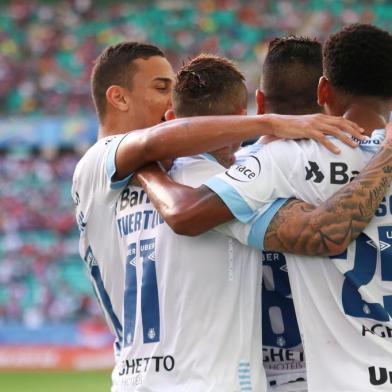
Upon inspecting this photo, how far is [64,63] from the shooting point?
2705 cm

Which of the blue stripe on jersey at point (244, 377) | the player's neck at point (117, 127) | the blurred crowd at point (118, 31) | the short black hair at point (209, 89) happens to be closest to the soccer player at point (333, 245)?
the blue stripe on jersey at point (244, 377)

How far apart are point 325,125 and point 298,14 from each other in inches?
925

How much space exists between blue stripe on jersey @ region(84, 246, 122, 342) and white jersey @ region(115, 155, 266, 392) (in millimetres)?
412

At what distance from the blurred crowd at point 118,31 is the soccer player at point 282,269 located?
20.4 m

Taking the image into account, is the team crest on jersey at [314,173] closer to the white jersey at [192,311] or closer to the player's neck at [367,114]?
the player's neck at [367,114]

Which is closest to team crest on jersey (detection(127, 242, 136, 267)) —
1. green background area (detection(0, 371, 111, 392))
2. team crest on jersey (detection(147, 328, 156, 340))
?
team crest on jersey (detection(147, 328, 156, 340))

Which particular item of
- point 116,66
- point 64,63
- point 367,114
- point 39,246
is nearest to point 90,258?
point 116,66

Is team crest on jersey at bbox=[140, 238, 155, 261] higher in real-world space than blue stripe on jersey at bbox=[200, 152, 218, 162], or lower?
lower

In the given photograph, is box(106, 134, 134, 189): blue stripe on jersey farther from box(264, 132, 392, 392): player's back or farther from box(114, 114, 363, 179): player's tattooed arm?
box(264, 132, 392, 392): player's back

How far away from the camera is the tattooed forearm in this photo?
11.1 feet

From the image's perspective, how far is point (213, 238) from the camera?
3688 millimetres

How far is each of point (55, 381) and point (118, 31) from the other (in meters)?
13.0

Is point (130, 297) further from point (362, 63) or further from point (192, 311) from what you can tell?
point (362, 63)

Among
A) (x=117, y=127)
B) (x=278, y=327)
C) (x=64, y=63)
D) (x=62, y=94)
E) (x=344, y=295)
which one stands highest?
(x=64, y=63)
